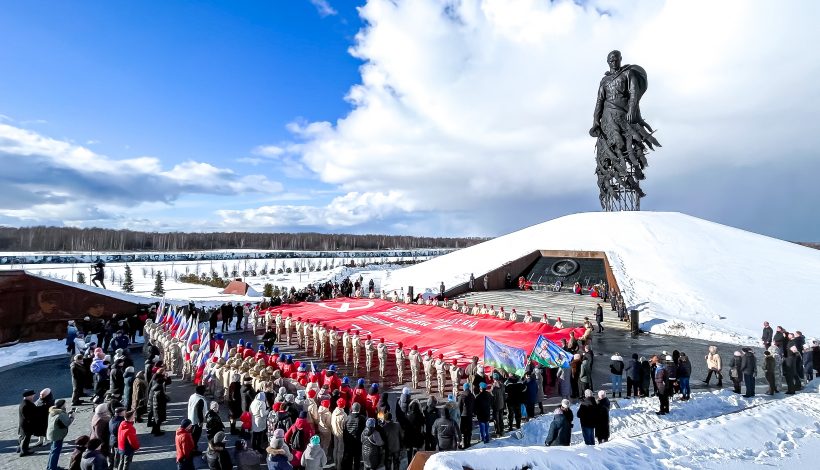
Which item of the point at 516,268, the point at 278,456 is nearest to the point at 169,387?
the point at 278,456

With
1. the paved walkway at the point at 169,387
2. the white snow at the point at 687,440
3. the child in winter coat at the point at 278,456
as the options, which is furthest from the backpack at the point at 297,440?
the white snow at the point at 687,440

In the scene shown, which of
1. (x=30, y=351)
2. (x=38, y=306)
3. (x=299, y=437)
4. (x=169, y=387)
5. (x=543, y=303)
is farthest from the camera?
(x=543, y=303)

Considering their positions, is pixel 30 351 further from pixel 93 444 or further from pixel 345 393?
pixel 345 393

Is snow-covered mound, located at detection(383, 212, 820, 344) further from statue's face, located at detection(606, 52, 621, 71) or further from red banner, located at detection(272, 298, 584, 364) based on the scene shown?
statue's face, located at detection(606, 52, 621, 71)

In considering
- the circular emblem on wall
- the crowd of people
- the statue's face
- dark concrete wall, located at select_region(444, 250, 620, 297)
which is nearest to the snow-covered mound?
dark concrete wall, located at select_region(444, 250, 620, 297)

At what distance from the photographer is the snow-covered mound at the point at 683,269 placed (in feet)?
59.2

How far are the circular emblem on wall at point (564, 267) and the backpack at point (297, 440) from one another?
21.7 m

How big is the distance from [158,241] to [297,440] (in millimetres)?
156243

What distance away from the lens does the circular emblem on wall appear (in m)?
25.2

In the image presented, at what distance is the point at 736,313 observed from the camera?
1842cm

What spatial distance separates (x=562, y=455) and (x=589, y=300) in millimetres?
17575

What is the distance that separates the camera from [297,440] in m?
6.32

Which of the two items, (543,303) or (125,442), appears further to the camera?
(543,303)

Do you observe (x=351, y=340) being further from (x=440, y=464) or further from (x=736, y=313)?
(x=736, y=313)
